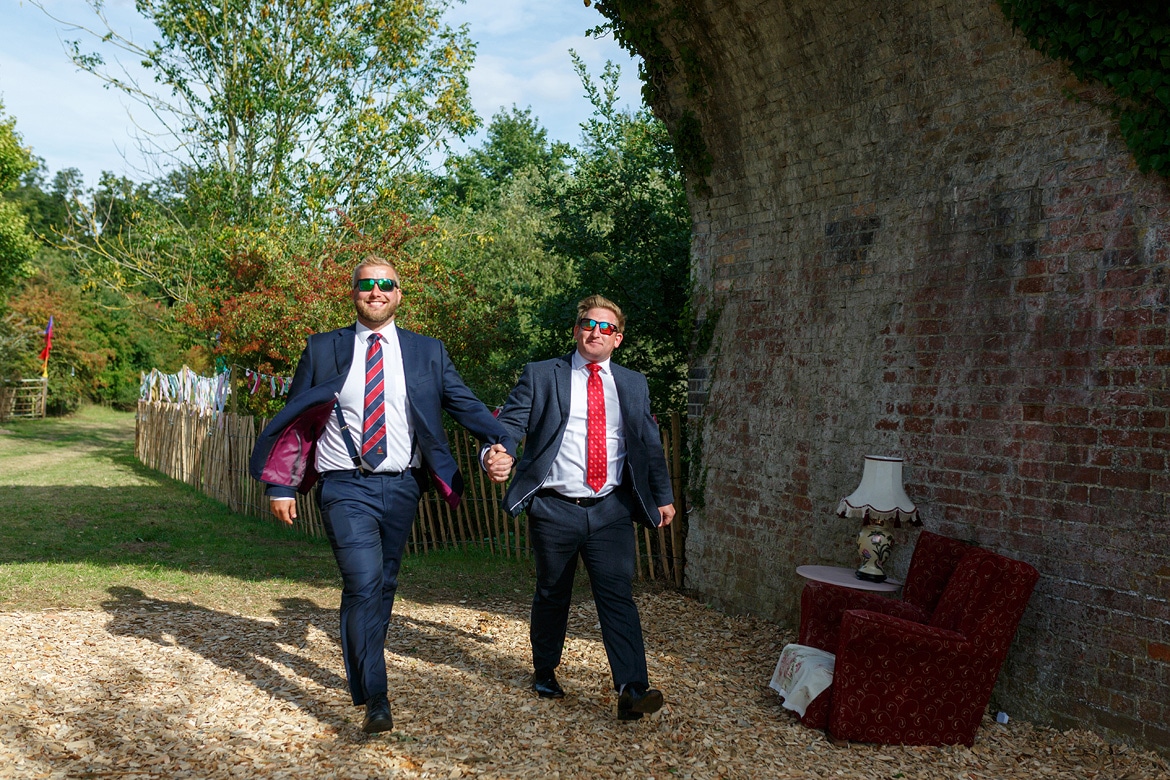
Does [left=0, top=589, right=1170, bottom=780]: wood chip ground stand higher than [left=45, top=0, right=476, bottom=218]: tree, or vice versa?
[left=45, top=0, right=476, bottom=218]: tree

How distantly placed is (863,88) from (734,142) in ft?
4.26

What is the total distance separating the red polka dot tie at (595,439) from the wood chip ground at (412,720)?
44.6 inches

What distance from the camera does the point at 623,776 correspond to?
383 cm

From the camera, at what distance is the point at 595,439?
4.48 meters

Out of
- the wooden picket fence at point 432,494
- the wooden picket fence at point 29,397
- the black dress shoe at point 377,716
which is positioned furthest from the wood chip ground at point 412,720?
the wooden picket fence at point 29,397

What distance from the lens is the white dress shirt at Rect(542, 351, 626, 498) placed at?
4.46 meters

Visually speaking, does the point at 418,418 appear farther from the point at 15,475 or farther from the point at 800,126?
the point at 15,475

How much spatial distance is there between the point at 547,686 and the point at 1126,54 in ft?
13.0

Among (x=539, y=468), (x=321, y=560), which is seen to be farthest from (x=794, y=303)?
(x=321, y=560)

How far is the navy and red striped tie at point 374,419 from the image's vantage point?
420cm

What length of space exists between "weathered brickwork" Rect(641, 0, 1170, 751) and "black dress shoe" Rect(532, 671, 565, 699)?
6.98 feet

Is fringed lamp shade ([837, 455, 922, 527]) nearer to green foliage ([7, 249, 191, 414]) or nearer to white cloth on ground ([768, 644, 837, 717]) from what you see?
white cloth on ground ([768, 644, 837, 717])

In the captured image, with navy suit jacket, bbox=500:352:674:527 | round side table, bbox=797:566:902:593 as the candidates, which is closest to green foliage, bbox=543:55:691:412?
round side table, bbox=797:566:902:593

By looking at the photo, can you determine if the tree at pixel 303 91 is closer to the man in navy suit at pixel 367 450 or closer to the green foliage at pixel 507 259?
the green foliage at pixel 507 259
